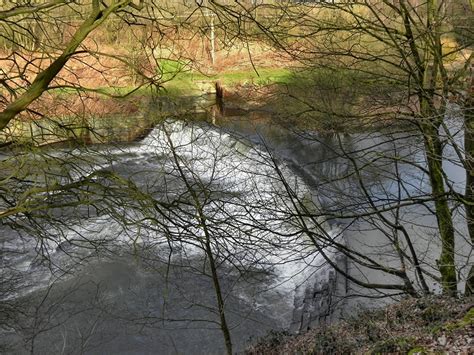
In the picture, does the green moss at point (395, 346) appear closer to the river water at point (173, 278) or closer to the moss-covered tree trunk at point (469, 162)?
the moss-covered tree trunk at point (469, 162)

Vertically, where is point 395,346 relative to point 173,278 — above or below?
below

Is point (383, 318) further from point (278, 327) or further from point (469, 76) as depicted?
point (469, 76)

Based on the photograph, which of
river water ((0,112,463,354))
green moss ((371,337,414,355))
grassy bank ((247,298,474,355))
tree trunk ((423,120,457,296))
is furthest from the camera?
river water ((0,112,463,354))

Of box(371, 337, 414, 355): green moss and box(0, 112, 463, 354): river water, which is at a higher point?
box(0, 112, 463, 354): river water

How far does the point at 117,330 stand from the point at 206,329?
1.29 meters

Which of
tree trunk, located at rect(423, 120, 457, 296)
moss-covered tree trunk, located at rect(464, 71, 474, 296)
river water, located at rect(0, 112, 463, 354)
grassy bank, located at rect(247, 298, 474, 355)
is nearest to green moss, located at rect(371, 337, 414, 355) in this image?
grassy bank, located at rect(247, 298, 474, 355)

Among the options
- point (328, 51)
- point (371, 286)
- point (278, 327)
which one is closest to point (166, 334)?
point (278, 327)

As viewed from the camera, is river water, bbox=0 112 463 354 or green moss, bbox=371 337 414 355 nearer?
green moss, bbox=371 337 414 355

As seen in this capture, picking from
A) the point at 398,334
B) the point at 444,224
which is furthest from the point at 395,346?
the point at 444,224

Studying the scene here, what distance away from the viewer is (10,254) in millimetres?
9367

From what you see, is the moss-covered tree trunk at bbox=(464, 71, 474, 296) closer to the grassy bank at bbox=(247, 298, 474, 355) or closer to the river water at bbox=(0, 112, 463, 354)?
the grassy bank at bbox=(247, 298, 474, 355)

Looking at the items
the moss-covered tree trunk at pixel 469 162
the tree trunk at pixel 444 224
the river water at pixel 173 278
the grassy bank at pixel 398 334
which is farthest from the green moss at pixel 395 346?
the river water at pixel 173 278

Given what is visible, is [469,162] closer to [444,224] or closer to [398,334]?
[444,224]

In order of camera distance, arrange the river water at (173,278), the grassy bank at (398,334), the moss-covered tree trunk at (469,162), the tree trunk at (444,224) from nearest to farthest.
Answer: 1. the grassy bank at (398,334)
2. the moss-covered tree trunk at (469,162)
3. the tree trunk at (444,224)
4. the river water at (173,278)
